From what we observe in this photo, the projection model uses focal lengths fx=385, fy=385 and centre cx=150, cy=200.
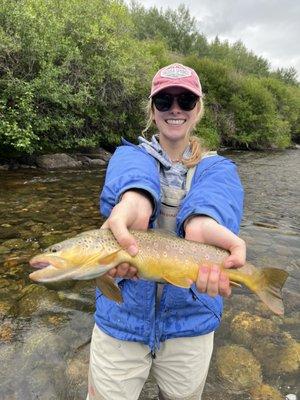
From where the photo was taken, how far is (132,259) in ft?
7.27

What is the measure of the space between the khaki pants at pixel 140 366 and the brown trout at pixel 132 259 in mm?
500

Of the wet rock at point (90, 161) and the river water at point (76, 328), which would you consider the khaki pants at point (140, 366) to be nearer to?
the river water at point (76, 328)

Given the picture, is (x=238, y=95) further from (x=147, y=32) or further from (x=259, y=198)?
(x=147, y=32)

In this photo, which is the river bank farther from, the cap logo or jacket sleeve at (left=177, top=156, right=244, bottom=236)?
jacket sleeve at (left=177, top=156, right=244, bottom=236)

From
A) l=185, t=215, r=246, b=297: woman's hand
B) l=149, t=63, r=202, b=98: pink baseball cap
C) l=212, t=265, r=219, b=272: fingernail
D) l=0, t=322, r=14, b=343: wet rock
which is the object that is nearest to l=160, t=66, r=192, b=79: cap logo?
l=149, t=63, r=202, b=98: pink baseball cap

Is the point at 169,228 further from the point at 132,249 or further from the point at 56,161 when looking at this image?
the point at 56,161

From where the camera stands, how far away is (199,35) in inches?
2692

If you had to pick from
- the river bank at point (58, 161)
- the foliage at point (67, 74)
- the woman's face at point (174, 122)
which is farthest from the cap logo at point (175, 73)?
the river bank at point (58, 161)

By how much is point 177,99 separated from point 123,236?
3.80 feet

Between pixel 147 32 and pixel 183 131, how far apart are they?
2651 inches

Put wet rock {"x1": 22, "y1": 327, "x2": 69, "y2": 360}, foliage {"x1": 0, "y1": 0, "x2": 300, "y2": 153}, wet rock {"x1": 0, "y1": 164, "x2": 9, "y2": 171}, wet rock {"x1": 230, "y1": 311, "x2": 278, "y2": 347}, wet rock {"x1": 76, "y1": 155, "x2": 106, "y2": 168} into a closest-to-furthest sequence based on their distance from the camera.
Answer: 1. wet rock {"x1": 22, "y1": 327, "x2": 69, "y2": 360}
2. wet rock {"x1": 230, "y1": 311, "x2": 278, "y2": 347}
3. foliage {"x1": 0, "y1": 0, "x2": 300, "y2": 153}
4. wet rock {"x1": 0, "y1": 164, "x2": 9, "y2": 171}
5. wet rock {"x1": 76, "y1": 155, "x2": 106, "y2": 168}

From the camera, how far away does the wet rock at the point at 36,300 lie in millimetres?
5211

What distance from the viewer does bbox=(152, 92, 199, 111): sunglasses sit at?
8.90ft

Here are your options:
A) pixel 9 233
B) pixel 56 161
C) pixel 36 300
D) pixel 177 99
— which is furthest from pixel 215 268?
pixel 56 161
